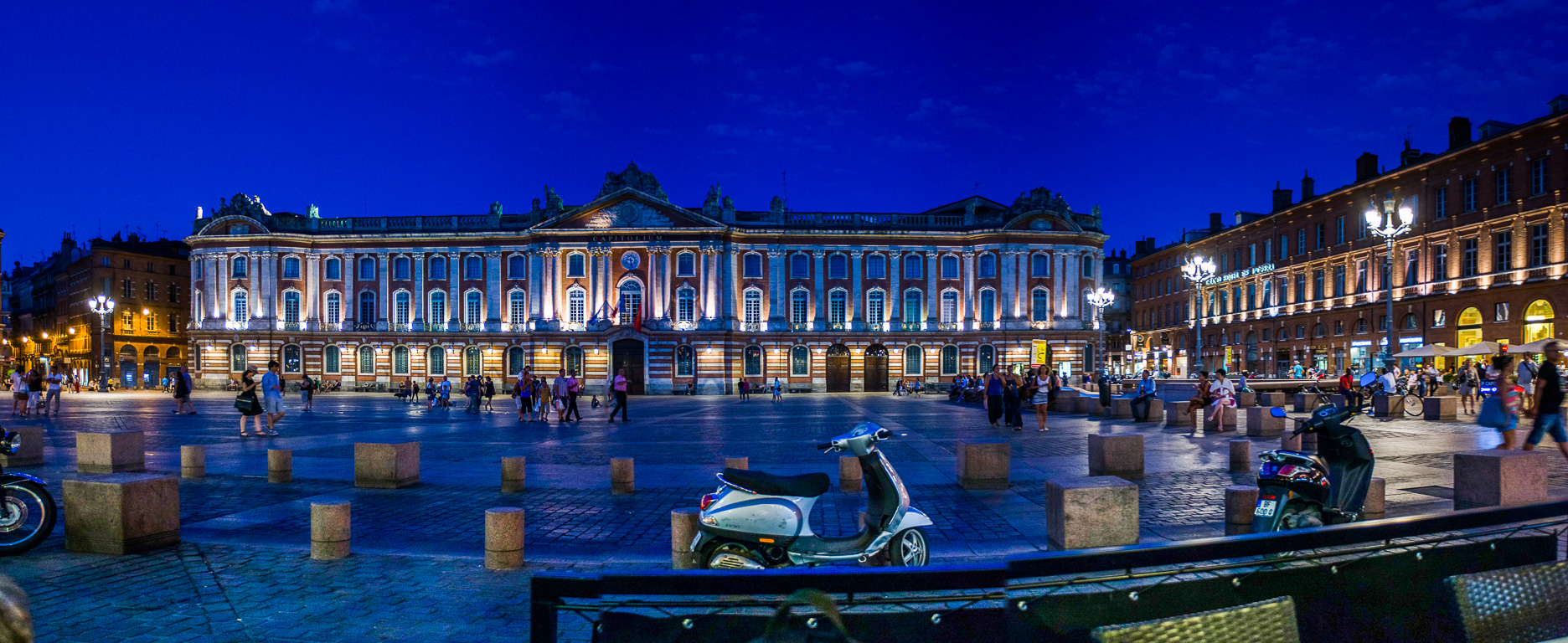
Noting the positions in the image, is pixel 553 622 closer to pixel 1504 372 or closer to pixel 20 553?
pixel 20 553

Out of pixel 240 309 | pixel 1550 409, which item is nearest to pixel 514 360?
pixel 240 309

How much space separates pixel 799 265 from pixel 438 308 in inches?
924

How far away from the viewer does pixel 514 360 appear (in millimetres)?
51438

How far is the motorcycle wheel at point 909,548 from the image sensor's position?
19.0 feet

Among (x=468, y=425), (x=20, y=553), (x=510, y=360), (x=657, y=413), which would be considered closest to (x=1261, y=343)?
(x=657, y=413)

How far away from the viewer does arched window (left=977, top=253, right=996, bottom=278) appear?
5109 centimetres

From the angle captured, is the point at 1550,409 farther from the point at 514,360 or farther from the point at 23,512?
the point at 514,360

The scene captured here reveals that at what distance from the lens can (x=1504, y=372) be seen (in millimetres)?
10477

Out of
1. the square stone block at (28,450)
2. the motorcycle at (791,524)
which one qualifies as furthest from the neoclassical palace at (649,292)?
the motorcycle at (791,524)

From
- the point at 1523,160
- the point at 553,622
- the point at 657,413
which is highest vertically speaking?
the point at 1523,160

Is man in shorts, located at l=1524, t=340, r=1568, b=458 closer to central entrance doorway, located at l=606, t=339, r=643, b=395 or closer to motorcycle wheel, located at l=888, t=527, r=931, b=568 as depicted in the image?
motorcycle wheel, located at l=888, t=527, r=931, b=568

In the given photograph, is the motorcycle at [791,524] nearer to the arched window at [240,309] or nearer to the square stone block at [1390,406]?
the square stone block at [1390,406]

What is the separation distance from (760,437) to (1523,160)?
40651 millimetres

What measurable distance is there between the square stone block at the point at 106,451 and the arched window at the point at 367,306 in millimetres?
44021
